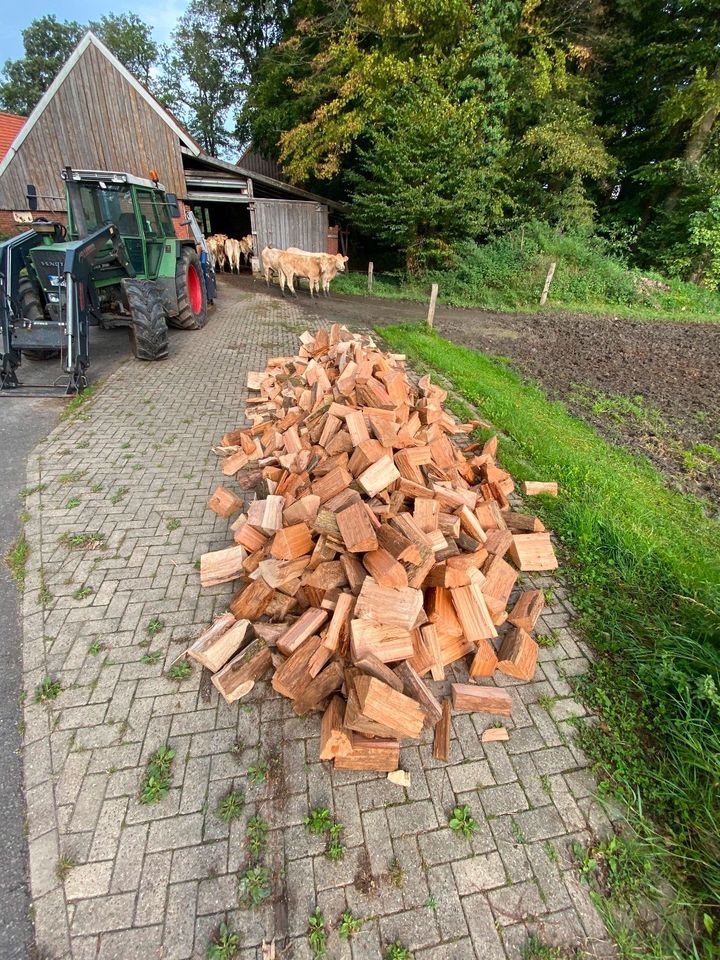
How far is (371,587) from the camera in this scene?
2.46 meters

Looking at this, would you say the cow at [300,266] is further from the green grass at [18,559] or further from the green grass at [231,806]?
the green grass at [231,806]

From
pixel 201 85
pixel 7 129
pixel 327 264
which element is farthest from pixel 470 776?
pixel 201 85

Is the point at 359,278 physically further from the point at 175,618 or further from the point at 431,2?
the point at 175,618

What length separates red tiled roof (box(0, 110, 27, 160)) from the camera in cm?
1865

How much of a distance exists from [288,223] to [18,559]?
60.5ft

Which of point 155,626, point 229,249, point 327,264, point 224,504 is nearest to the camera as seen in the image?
point 155,626

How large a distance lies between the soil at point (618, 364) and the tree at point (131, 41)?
48.8m

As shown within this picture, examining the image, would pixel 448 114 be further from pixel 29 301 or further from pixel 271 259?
pixel 29 301

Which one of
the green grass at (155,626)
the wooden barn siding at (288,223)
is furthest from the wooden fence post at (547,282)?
the green grass at (155,626)

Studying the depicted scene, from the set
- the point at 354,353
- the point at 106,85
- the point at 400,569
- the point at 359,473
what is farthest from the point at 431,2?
the point at 400,569

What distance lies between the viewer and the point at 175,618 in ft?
9.41

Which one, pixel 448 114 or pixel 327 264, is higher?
pixel 448 114

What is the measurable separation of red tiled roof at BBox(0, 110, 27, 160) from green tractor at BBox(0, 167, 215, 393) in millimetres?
17390

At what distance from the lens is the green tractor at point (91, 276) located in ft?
19.9
